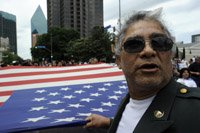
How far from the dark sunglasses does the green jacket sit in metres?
0.26

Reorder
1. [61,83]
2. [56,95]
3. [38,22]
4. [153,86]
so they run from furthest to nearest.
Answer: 1. [38,22]
2. [61,83]
3. [56,95]
4. [153,86]

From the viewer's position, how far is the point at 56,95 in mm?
3178

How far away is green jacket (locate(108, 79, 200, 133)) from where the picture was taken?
909mm

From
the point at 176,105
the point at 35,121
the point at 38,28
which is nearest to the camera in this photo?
the point at 176,105

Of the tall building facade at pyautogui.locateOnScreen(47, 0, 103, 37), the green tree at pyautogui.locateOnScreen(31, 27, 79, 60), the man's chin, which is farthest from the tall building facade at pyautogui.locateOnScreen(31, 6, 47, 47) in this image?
the man's chin

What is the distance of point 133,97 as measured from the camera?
1.37 meters

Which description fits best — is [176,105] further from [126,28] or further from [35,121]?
[35,121]

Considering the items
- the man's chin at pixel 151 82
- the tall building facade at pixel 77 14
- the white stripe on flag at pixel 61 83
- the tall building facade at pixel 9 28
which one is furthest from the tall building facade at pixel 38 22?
the man's chin at pixel 151 82

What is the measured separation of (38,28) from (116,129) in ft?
523

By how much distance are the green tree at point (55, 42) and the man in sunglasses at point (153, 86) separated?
4818 cm

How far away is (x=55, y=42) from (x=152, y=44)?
50.1 m

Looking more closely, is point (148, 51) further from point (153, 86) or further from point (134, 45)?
point (153, 86)

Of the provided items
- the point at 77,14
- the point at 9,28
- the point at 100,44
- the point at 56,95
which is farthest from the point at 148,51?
the point at 9,28

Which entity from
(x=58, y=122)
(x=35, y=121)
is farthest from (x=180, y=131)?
(x=35, y=121)
